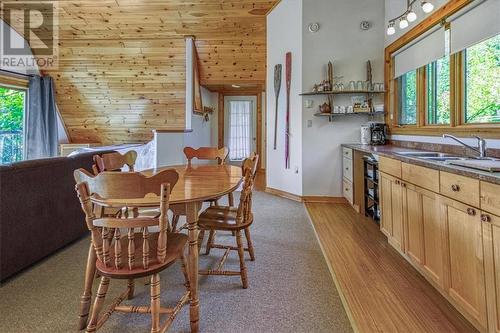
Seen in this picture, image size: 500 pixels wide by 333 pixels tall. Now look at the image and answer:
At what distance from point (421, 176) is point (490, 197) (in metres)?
0.68

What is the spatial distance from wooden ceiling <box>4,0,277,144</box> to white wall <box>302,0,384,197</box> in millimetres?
1033

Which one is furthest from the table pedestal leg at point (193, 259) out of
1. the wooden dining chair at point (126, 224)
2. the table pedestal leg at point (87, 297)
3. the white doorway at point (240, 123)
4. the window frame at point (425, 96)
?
the white doorway at point (240, 123)

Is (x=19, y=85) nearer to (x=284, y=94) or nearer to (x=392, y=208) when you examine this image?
(x=284, y=94)

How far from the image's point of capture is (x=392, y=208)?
262 cm

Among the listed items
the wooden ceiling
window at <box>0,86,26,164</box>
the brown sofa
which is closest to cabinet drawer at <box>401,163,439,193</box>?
the brown sofa

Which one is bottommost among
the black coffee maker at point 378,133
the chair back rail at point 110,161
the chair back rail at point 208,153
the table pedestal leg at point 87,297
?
the table pedestal leg at point 87,297

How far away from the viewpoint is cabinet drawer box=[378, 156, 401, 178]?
2457 millimetres

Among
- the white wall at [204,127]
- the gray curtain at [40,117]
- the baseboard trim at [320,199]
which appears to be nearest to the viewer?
the baseboard trim at [320,199]

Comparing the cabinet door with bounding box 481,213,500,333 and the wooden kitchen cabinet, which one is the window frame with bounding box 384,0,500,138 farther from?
the cabinet door with bounding box 481,213,500,333

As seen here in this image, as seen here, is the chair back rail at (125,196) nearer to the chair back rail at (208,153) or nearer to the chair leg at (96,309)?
the chair leg at (96,309)

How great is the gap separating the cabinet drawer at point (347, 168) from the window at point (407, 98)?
2.85 feet

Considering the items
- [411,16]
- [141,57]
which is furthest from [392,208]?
[141,57]

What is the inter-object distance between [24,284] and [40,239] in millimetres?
423

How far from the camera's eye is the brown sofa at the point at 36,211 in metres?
2.15
